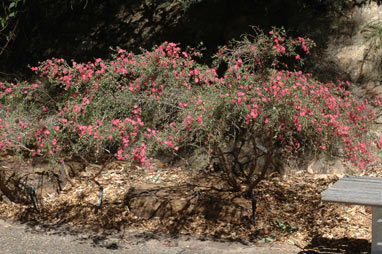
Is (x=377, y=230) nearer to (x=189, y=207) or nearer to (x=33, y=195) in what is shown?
(x=189, y=207)

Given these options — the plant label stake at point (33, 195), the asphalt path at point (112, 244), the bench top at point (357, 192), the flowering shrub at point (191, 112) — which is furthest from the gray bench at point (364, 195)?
the plant label stake at point (33, 195)

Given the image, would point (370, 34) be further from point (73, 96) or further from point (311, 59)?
point (73, 96)

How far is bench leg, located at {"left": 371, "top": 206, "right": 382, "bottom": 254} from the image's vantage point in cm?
372

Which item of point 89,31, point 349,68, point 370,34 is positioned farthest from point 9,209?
point 370,34

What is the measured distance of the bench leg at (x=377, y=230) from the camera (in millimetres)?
3721

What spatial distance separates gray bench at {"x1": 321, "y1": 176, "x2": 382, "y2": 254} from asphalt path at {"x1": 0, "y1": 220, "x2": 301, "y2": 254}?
0.78m

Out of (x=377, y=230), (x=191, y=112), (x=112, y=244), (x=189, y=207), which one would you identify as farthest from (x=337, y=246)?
(x=112, y=244)

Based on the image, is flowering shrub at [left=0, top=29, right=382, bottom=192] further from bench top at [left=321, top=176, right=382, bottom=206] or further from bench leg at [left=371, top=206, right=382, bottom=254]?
bench leg at [left=371, top=206, right=382, bottom=254]

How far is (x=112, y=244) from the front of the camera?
15.1 feet

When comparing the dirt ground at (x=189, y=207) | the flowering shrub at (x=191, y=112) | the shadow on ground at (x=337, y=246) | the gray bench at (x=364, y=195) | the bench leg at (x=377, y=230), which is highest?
the flowering shrub at (x=191, y=112)

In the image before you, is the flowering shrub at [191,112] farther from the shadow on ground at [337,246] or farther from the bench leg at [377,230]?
the bench leg at [377,230]

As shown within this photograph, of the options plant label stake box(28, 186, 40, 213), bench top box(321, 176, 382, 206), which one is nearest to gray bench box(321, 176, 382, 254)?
bench top box(321, 176, 382, 206)

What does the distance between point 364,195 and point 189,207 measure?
2049 millimetres

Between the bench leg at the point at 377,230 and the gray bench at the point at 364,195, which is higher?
the gray bench at the point at 364,195
